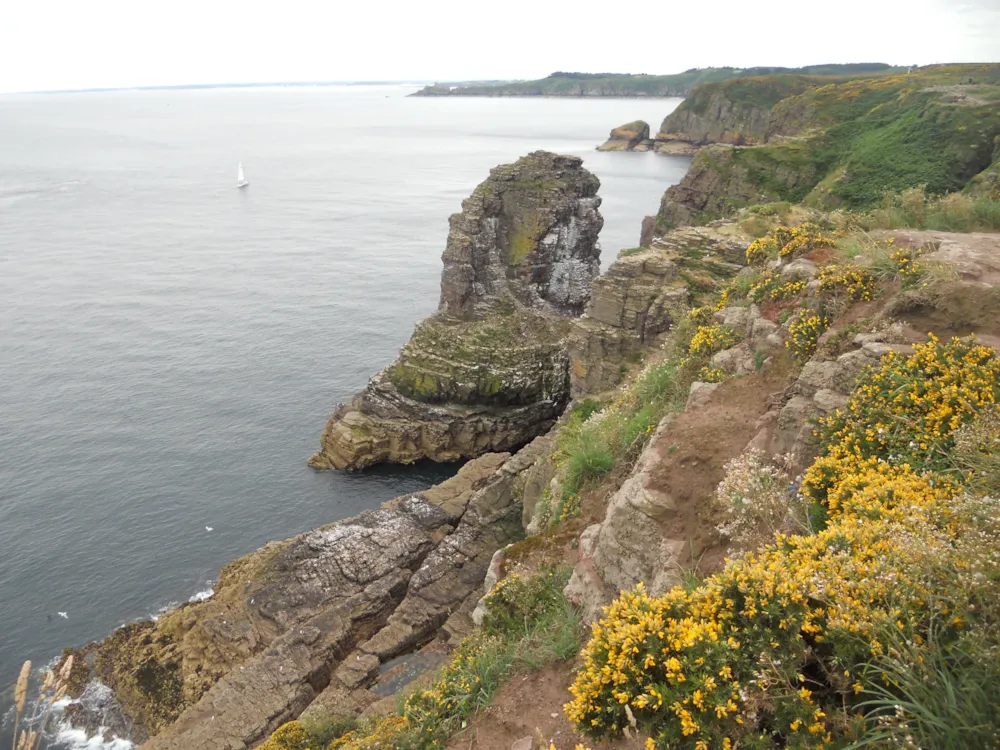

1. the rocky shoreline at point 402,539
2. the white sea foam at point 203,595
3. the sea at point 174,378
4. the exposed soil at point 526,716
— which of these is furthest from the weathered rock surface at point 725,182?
the exposed soil at point 526,716

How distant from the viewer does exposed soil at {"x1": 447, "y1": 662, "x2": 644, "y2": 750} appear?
10.4 meters

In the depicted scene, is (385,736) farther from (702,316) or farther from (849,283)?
(702,316)

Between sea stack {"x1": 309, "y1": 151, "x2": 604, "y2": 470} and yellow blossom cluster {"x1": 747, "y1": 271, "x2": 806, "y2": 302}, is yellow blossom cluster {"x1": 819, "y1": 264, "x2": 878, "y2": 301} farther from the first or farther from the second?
sea stack {"x1": 309, "y1": 151, "x2": 604, "y2": 470}

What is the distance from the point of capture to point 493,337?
59906 mm

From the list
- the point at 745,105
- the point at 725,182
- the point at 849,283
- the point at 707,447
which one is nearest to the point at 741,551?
the point at 707,447

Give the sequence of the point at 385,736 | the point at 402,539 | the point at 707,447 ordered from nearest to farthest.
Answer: the point at 385,736 < the point at 707,447 < the point at 402,539

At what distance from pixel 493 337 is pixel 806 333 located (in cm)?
4549

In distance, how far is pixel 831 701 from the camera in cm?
739

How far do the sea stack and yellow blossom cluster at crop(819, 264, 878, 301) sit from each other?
41156 mm

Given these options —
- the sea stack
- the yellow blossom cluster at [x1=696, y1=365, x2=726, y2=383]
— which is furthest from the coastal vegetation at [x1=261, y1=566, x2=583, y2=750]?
the sea stack

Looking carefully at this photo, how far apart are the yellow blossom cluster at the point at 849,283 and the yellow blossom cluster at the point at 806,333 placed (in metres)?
0.76

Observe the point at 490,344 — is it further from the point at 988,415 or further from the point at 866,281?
the point at 988,415

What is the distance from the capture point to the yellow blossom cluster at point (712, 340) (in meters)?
18.9

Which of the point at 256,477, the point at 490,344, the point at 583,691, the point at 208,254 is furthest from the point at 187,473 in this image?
the point at 208,254
